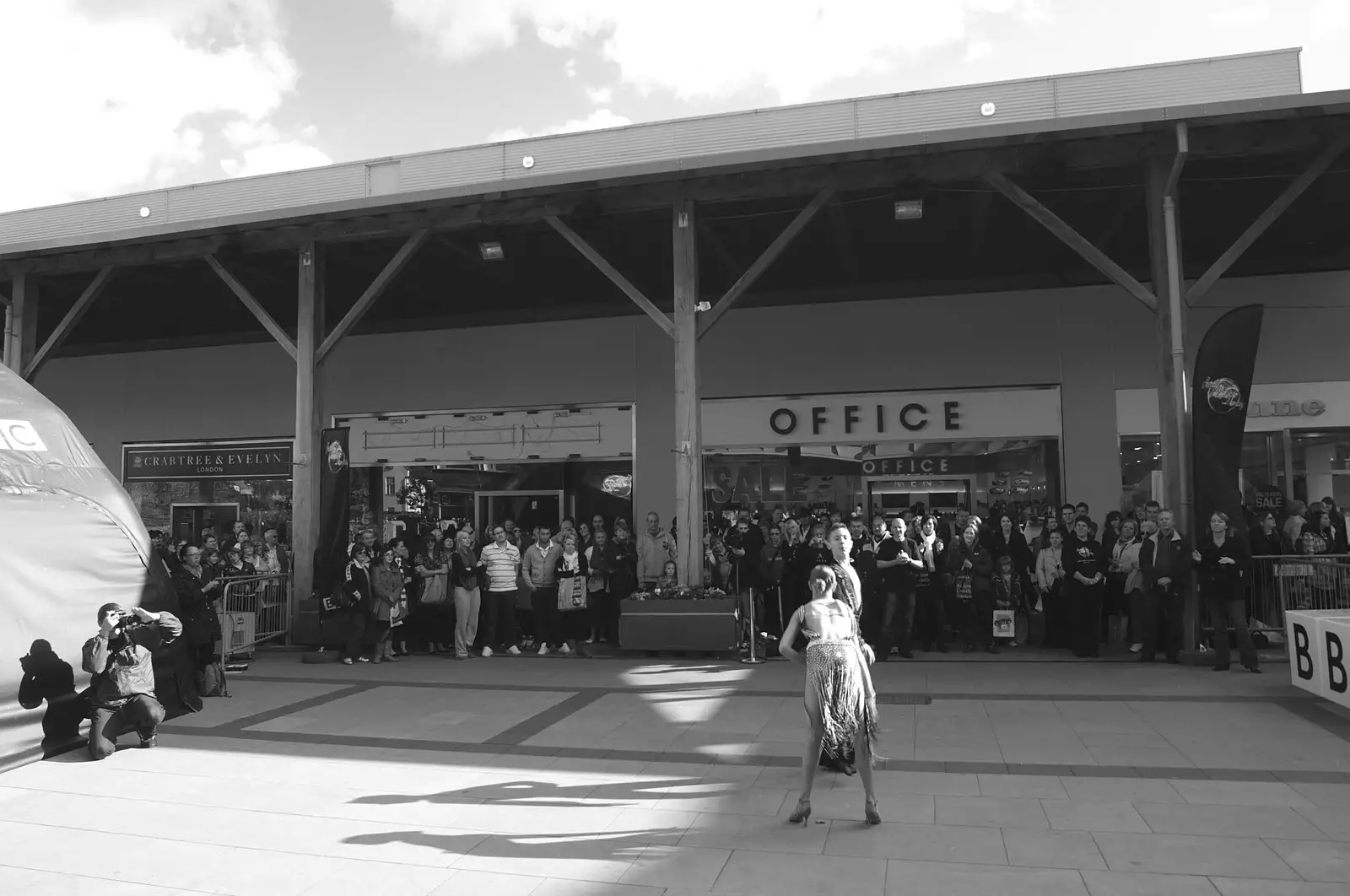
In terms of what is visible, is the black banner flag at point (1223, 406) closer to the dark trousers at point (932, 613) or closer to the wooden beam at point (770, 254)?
the dark trousers at point (932, 613)

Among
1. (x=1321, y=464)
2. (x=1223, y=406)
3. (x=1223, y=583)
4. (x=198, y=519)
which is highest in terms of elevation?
(x=1223, y=406)

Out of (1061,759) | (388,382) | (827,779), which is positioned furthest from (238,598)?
(1061,759)

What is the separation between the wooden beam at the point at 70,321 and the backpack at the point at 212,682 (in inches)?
281

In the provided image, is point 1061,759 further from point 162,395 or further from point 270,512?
point 162,395

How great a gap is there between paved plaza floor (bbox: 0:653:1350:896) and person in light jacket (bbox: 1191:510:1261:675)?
475 mm

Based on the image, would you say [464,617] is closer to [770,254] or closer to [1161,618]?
[770,254]

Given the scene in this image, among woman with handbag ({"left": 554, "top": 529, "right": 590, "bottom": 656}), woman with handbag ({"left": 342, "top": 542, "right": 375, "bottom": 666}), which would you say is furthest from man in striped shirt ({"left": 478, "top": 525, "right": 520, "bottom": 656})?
woman with handbag ({"left": 342, "top": 542, "right": 375, "bottom": 666})

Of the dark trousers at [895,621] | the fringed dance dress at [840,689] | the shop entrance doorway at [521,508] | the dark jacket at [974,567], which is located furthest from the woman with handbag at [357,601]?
the fringed dance dress at [840,689]

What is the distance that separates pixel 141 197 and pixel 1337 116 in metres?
20.7

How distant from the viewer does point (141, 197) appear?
63.6 ft

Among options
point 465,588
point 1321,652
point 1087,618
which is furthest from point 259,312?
point 1321,652

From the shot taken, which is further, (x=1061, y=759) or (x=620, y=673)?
(x=620, y=673)

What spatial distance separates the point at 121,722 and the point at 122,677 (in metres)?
0.32

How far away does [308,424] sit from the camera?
1180 centimetres
